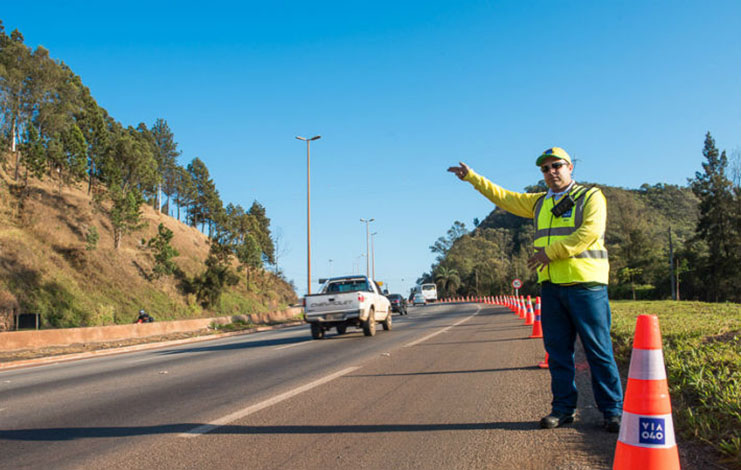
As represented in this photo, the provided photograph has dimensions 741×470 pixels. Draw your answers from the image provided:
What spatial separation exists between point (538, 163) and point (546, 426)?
217 cm

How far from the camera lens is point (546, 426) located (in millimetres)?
4750

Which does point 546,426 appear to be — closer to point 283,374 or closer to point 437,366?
point 437,366

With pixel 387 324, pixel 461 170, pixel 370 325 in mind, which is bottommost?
pixel 387 324

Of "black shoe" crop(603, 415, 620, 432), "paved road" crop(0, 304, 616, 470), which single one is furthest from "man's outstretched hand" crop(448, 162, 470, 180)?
"black shoe" crop(603, 415, 620, 432)

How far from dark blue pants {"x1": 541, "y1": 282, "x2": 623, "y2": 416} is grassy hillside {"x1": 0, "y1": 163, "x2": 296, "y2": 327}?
33877 mm

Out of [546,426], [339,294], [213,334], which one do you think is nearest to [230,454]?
[546,426]

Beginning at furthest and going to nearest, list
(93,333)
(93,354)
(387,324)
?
1. (93,333)
2. (387,324)
3. (93,354)

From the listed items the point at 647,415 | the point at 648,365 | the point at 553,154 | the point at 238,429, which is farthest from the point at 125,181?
the point at 647,415

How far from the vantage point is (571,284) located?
15.1ft

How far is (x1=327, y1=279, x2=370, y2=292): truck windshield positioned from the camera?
1792cm

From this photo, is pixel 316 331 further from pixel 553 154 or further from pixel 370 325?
pixel 553 154

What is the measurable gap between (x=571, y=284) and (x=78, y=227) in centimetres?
4860

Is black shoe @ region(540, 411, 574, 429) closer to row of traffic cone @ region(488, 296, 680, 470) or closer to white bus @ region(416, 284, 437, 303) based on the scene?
row of traffic cone @ region(488, 296, 680, 470)

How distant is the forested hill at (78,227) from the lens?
118ft
